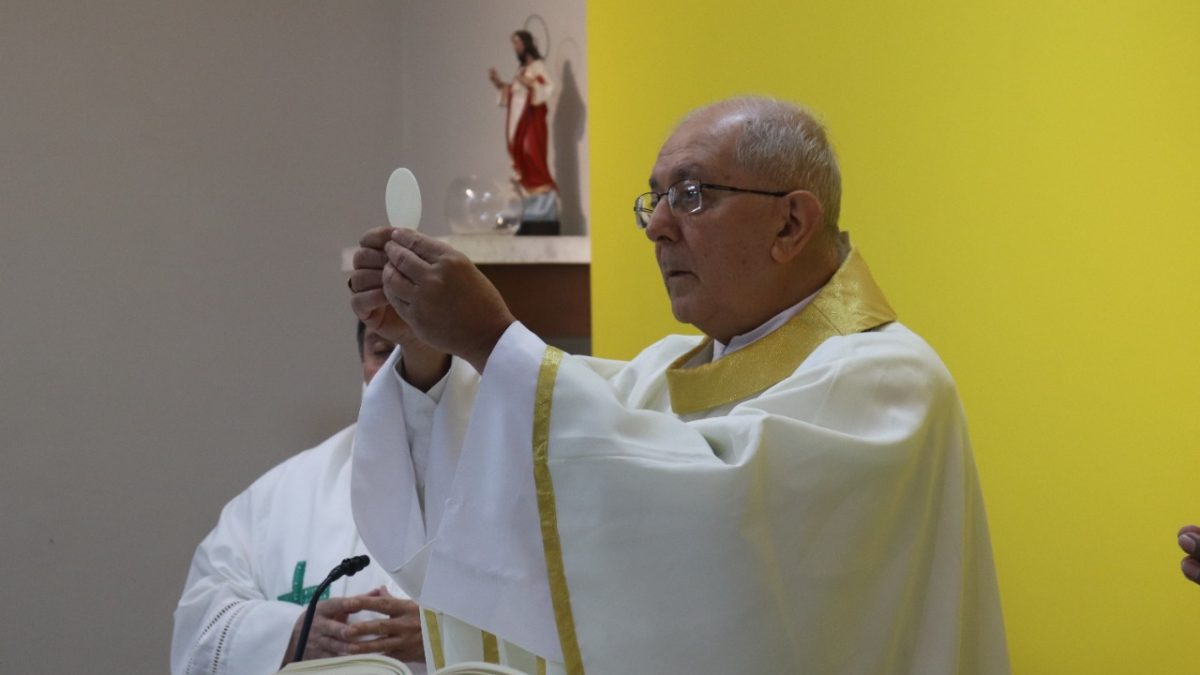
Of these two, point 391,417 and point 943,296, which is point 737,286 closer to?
point 391,417

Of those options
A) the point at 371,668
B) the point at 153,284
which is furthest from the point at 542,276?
the point at 371,668

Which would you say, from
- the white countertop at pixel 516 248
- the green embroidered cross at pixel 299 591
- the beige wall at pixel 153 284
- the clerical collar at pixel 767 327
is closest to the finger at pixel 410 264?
the clerical collar at pixel 767 327

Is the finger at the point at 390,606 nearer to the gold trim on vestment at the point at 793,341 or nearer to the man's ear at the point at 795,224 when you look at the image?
the gold trim on vestment at the point at 793,341

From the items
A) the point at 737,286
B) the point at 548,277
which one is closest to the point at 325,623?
the point at 737,286

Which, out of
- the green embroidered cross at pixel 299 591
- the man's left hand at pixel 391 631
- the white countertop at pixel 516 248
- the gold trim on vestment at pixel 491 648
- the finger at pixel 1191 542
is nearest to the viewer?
the finger at pixel 1191 542

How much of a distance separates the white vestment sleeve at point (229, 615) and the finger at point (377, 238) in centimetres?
152

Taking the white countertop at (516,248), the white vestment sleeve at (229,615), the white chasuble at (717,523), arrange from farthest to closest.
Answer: the white countertop at (516,248), the white vestment sleeve at (229,615), the white chasuble at (717,523)

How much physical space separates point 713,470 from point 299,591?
1.93m

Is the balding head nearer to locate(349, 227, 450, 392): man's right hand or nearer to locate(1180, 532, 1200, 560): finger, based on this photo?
locate(349, 227, 450, 392): man's right hand

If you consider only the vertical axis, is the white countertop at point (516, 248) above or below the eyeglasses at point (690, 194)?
below

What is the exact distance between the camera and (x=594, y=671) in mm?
1854

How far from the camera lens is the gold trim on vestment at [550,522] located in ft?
6.12

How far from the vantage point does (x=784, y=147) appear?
2248mm

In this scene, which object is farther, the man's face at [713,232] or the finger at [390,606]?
the finger at [390,606]
